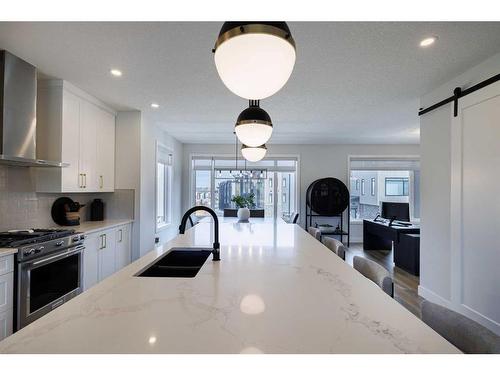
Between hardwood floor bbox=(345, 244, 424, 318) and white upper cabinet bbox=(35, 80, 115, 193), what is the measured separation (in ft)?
13.0

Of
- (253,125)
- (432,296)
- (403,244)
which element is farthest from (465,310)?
(253,125)

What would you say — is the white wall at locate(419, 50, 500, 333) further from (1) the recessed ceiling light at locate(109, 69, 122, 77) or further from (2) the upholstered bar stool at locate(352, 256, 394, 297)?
(1) the recessed ceiling light at locate(109, 69, 122, 77)

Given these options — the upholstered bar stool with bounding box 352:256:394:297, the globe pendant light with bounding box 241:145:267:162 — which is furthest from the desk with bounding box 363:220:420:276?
the upholstered bar stool with bounding box 352:256:394:297

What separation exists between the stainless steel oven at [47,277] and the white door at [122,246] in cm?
78

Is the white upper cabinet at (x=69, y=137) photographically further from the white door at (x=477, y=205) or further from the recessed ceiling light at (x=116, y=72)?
the white door at (x=477, y=205)

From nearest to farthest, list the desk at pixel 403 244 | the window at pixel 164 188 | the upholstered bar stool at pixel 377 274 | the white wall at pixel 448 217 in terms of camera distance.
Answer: the upholstered bar stool at pixel 377 274, the white wall at pixel 448 217, the desk at pixel 403 244, the window at pixel 164 188

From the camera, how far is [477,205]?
2.46 metres

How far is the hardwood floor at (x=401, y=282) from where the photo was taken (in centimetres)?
312

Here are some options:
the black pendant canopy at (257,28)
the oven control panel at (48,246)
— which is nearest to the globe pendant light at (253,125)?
the black pendant canopy at (257,28)

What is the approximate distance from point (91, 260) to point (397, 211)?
5128mm

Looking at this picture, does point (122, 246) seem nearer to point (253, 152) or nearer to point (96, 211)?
point (96, 211)

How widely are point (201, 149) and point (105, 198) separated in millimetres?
3065

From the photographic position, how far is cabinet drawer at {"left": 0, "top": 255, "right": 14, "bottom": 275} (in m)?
1.93
